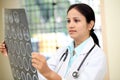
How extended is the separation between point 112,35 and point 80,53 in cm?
192

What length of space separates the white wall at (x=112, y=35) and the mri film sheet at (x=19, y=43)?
7.50 ft

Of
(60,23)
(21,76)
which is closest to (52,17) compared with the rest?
(60,23)

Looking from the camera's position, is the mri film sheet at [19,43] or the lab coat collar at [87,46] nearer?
the mri film sheet at [19,43]

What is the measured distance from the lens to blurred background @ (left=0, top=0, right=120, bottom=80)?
325 centimetres

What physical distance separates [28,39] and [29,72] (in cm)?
17

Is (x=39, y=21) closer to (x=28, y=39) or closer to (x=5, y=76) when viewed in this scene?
(x=5, y=76)

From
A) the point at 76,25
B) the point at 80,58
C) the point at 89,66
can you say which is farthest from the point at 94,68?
the point at 76,25

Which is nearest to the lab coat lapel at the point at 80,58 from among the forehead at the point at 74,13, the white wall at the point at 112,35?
the forehead at the point at 74,13

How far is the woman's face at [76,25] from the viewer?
1396mm

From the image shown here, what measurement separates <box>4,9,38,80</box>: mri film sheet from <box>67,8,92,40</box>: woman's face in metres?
0.41

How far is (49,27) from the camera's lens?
12.1ft

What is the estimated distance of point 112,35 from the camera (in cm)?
326

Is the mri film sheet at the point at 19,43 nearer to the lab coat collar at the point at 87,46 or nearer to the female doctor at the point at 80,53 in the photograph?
the female doctor at the point at 80,53

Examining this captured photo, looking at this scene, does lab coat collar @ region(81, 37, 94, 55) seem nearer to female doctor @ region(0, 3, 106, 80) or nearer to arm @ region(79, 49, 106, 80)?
female doctor @ region(0, 3, 106, 80)
